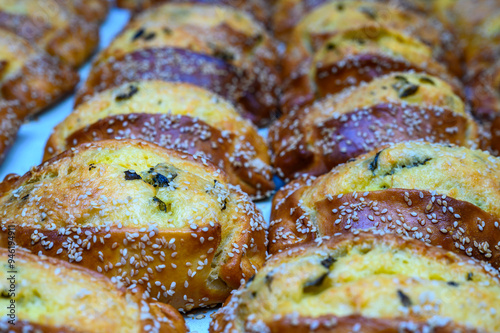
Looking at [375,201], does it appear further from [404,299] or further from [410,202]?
[404,299]

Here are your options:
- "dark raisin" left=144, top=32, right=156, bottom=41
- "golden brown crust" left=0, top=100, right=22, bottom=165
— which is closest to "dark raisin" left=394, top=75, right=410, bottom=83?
"dark raisin" left=144, top=32, right=156, bottom=41

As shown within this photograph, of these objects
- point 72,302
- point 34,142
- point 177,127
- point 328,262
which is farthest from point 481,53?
point 72,302

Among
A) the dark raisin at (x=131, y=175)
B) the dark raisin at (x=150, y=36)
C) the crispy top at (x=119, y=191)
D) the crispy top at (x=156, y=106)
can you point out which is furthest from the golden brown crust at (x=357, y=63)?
the dark raisin at (x=131, y=175)

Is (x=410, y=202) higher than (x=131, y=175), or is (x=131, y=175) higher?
(x=131, y=175)

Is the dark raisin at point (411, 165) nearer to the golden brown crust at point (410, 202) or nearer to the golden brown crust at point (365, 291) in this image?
the golden brown crust at point (410, 202)

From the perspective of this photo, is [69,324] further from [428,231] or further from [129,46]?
[129,46]

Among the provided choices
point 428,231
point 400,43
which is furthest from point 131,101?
point 400,43

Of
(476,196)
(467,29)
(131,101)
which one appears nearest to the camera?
(476,196)
